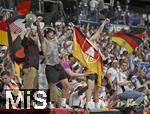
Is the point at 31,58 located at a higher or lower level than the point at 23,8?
lower

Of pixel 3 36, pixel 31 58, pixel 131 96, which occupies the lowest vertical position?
pixel 131 96

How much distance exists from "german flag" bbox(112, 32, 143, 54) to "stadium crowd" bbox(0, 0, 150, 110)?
0.48 meters

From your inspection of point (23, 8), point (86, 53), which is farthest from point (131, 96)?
point (23, 8)

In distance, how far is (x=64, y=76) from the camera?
1128cm

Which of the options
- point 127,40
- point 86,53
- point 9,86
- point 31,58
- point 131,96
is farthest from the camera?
point 127,40

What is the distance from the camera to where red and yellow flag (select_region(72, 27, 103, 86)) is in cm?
1265

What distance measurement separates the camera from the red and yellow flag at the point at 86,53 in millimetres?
12648

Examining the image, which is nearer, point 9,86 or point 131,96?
point 9,86

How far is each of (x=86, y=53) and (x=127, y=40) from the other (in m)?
4.22

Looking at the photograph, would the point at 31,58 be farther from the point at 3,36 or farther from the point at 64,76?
the point at 3,36

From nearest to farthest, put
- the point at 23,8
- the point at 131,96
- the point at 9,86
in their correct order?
1. the point at 9,86
2. the point at 23,8
3. the point at 131,96

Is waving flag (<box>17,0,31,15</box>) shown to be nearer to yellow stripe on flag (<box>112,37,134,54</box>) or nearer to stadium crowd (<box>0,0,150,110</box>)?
stadium crowd (<box>0,0,150,110</box>)

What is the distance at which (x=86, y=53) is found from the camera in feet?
41.8

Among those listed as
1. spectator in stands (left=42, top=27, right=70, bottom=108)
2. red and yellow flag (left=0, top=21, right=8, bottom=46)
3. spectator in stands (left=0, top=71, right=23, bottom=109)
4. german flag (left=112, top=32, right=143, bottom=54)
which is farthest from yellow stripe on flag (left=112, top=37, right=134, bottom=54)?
spectator in stands (left=0, top=71, right=23, bottom=109)
